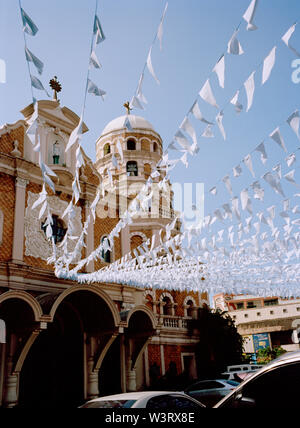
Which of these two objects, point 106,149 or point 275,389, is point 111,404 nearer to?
point 275,389

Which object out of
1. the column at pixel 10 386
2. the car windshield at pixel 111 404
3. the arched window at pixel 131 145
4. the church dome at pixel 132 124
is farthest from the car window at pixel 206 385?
the church dome at pixel 132 124

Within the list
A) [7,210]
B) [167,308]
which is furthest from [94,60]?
[167,308]

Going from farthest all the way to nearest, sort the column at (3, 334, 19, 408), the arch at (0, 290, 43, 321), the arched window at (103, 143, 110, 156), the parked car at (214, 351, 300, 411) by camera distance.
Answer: the arched window at (103, 143, 110, 156) < the column at (3, 334, 19, 408) < the arch at (0, 290, 43, 321) < the parked car at (214, 351, 300, 411)

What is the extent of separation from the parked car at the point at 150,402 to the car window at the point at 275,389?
1.39 m

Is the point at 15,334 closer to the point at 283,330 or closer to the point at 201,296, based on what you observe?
the point at 201,296

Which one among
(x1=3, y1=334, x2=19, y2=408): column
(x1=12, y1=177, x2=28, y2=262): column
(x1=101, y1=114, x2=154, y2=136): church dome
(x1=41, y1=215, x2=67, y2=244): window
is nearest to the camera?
(x1=3, y1=334, x2=19, y2=408): column

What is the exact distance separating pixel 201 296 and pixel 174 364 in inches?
211

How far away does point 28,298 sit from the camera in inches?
489

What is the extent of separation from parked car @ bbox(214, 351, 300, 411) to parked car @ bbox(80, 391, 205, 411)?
139cm

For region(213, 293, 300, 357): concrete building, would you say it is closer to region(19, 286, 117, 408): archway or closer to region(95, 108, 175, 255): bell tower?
region(95, 108, 175, 255): bell tower

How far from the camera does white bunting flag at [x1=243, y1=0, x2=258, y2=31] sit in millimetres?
4001

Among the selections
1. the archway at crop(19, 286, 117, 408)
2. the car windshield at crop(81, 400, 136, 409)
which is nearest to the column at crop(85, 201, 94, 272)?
the archway at crop(19, 286, 117, 408)

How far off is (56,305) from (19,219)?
3866 millimetres

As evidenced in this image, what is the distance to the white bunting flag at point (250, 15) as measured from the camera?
4.00 metres
